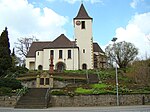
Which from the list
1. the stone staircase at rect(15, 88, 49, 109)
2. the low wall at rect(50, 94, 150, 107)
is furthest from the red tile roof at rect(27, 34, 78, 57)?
the low wall at rect(50, 94, 150, 107)

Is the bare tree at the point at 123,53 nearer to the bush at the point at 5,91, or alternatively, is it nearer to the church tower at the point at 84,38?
the church tower at the point at 84,38

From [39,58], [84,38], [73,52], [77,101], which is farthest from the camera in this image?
[84,38]

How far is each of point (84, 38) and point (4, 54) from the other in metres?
21.1

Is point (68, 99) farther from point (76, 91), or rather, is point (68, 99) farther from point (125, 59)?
point (125, 59)

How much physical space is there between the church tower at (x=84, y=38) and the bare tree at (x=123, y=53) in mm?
6375

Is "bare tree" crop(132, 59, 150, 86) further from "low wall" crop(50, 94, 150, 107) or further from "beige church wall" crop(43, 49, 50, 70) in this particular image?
"beige church wall" crop(43, 49, 50, 70)

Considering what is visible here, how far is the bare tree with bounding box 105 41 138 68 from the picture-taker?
61562 millimetres

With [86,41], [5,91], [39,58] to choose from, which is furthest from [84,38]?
[5,91]

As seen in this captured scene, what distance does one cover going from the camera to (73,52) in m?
57.1

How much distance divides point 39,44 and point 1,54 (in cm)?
2003

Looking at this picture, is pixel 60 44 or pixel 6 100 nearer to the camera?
pixel 6 100

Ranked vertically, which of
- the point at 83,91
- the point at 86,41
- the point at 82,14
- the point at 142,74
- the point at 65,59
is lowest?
the point at 83,91

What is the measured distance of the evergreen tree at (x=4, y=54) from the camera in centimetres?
4532

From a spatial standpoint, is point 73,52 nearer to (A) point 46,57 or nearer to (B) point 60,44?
(B) point 60,44
